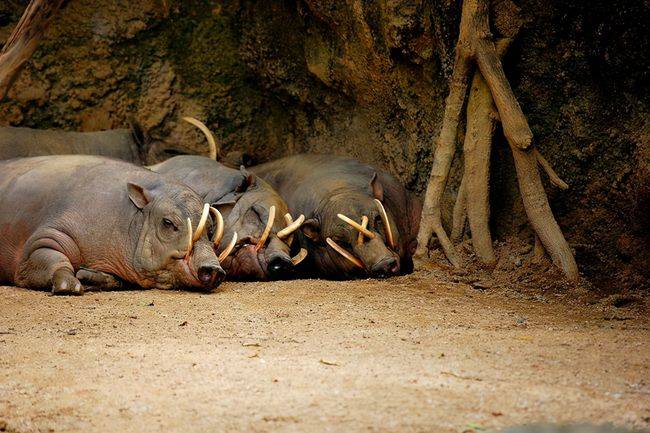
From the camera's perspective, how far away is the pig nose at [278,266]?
7.76 metres

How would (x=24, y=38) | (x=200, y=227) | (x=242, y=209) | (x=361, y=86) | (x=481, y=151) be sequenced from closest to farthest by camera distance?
(x=24, y=38)
(x=200, y=227)
(x=481, y=151)
(x=242, y=209)
(x=361, y=86)

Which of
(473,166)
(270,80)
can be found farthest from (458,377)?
(270,80)

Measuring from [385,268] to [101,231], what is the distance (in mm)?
2221

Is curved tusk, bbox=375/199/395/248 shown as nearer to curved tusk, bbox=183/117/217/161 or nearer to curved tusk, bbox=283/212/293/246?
curved tusk, bbox=283/212/293/246

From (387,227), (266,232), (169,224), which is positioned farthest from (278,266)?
(169,224)

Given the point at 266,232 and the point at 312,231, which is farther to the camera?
the point at 312,231

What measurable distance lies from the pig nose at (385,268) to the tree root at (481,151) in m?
0.21

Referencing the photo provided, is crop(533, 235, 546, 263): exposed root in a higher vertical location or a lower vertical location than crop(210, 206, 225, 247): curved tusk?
higher

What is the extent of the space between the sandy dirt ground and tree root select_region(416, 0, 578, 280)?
682mm

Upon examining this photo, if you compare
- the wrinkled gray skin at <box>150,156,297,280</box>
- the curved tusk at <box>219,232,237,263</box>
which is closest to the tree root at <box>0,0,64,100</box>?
the curved tusk at <box>219,232,237,263</box>

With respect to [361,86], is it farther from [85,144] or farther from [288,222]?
[85,144]

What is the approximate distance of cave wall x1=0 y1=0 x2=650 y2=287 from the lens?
697 cm

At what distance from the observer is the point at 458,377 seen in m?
4.11

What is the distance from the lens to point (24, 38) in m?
6.47
